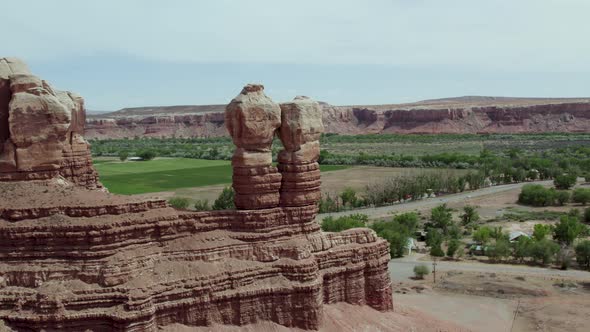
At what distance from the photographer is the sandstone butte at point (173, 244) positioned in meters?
17.7

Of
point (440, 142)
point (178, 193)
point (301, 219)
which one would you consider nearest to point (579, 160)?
point (440, 142)

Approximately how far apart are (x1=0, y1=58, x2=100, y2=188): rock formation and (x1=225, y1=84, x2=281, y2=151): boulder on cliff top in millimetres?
6285

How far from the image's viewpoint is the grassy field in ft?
266

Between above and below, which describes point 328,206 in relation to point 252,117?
below

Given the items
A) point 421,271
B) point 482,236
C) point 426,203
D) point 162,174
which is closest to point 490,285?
point 421,271

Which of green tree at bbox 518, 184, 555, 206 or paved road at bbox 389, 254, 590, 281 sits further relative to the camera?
green tree at bbox 518, 184, 555, 206

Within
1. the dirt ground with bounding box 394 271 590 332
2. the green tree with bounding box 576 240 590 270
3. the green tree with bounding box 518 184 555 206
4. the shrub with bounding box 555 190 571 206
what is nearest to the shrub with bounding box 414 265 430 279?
the dirt ground with bounding box 394 271 590 332

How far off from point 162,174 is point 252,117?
80337 mm

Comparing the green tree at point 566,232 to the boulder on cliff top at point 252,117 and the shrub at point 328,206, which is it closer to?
the shrub at point 328,206

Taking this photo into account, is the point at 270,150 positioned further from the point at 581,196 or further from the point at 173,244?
the point at 581,196

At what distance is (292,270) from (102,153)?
13455 centimetres

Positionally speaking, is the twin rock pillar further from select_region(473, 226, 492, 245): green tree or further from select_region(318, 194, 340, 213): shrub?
select_region(318, 194, 340, 213): shrub

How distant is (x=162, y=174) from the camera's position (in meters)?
98.6

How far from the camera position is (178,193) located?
77625 mm
